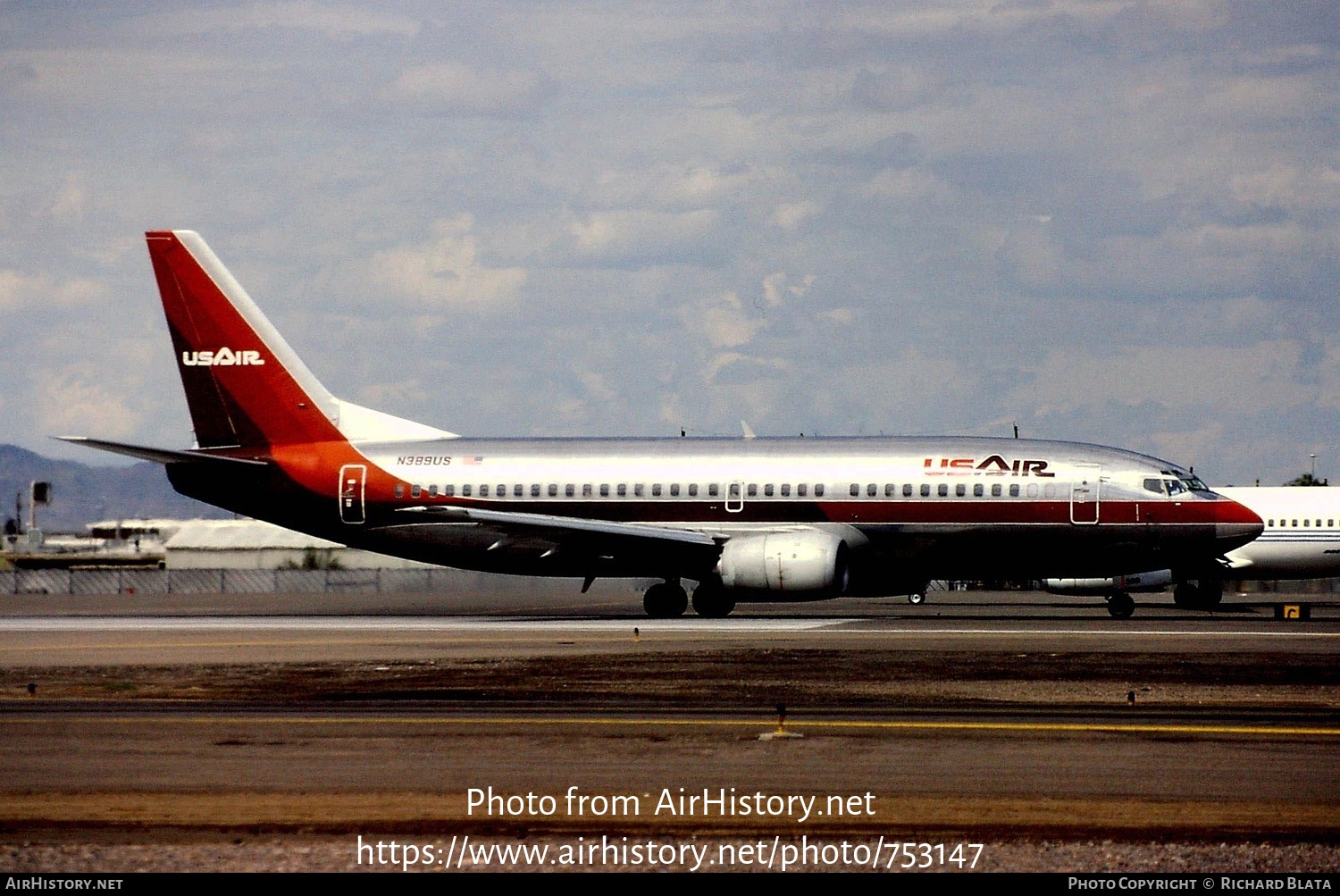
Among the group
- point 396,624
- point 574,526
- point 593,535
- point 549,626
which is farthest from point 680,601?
point 396,624

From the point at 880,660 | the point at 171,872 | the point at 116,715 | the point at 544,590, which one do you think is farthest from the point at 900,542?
the point at 544,590

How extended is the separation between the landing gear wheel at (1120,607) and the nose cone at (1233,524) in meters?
4.29

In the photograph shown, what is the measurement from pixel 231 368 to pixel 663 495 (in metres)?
13.5

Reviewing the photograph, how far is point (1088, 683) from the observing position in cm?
2539

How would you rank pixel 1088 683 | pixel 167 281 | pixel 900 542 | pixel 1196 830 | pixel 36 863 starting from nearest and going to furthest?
1. pixel 36 863
2. pixel 1196 830
3. pixel 1088 683
4. pixel 900 542
5. pixel 167 281

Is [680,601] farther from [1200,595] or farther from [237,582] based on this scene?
[237,582]

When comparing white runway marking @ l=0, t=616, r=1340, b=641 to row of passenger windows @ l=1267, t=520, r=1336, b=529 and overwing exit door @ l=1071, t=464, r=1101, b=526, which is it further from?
row of passenger windows @ l=1267, t=520, r=1336, b=529

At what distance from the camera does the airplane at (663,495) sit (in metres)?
43.8

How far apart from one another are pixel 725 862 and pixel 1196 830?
397 centimetres

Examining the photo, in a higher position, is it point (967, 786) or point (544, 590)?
point (544, 590)

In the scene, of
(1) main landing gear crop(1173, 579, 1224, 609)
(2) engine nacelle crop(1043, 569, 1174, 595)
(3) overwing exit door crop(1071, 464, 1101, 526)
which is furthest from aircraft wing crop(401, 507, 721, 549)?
(1) main landing gear crop(1173, 579, 1224, 609)

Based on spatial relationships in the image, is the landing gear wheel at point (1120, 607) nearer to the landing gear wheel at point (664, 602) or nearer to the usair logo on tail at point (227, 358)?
the landing gear wheel at point (664, 602)

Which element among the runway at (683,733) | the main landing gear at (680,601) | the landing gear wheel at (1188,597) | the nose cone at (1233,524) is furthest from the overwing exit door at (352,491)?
the landing gear wheel at (1188,597)

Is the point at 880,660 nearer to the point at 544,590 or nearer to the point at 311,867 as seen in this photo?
the point at 311,867
